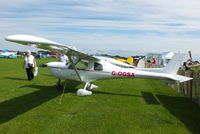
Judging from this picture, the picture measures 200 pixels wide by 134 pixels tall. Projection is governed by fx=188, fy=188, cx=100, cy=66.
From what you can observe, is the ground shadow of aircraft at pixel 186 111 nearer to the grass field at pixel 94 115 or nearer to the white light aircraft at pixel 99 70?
the grass field at pixel 94 115

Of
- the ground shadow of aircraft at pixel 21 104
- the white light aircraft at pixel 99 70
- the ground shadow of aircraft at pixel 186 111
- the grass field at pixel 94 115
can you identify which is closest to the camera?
the grass field at pixel 94 115

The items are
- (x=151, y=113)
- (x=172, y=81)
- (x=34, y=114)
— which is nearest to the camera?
(x=34, y=114)

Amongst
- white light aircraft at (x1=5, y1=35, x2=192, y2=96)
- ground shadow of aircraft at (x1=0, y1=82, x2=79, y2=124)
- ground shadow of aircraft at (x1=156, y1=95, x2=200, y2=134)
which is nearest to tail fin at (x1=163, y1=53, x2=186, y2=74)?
white light aircraft at (x1=5, y1=35, x2=192, y2=96)

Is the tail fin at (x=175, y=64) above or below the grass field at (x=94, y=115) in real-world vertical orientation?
above

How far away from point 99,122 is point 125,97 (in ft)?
10.5

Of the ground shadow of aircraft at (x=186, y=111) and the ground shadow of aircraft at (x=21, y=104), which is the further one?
the ground shadow of aircraft at (x=21, y=104)

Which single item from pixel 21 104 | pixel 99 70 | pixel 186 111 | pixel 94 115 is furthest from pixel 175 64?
pixel 21 104

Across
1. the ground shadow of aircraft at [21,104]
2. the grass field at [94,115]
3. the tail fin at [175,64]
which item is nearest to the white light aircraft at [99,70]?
the tail fin at [175,64]

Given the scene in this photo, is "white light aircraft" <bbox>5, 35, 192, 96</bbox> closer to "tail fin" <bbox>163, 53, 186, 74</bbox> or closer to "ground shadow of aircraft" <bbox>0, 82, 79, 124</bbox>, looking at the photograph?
"tail fin" <bbox>163, 53, 186, 74</bbox>

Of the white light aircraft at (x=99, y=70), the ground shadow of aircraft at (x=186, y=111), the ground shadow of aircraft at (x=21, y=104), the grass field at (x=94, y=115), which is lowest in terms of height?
the ground shadow of aircraft at (x=186, y=111)

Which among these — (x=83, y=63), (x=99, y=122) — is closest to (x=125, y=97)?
(x=83, y=63)

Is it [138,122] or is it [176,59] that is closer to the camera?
[138,122]

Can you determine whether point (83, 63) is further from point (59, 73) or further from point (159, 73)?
point (159, 73)

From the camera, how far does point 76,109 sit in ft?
20.5
